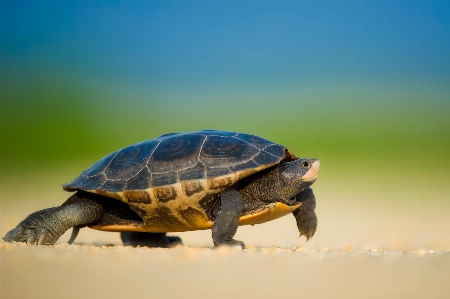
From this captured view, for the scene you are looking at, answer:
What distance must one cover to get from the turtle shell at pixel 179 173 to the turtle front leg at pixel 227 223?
235 millimetres

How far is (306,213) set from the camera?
7625 millimetres

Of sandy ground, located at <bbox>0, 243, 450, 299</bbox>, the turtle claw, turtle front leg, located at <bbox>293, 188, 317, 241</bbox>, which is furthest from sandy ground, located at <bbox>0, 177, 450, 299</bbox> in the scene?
turtle front leg, located at <bbox>293, 188, 317, 241</bbox>

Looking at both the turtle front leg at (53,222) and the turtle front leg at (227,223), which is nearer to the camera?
the turtle front leg at (227,223)

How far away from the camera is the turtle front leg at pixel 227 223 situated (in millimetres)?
6086

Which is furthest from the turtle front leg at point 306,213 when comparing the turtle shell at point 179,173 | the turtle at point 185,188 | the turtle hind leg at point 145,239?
the turtle hind leg at point 145,239

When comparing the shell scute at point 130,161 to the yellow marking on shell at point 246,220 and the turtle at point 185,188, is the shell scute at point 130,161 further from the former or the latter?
the yellow marking on shell at point 246,220

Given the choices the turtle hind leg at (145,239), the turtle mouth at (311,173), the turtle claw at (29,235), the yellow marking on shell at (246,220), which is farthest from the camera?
the turtle hind leg at (145,239)

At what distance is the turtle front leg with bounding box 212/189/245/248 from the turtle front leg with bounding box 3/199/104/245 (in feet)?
6.34

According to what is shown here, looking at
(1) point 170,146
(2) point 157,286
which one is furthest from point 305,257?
(1) point 170,146

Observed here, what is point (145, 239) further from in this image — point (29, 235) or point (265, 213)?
point (265, 213)

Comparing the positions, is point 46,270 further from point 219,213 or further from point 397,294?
point 397,294

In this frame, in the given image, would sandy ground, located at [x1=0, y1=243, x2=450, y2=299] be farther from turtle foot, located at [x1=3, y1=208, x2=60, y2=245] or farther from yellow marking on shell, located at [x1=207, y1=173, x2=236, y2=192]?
turtle foot, located at [x1=3, y1=208, x2=60, y2=245]

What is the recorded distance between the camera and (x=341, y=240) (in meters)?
9.19

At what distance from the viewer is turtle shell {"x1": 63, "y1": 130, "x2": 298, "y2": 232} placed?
20.9ft
